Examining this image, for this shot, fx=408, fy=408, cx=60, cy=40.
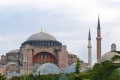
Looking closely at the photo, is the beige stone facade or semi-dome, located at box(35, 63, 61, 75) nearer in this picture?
semi-dome, located at box(35, 63, 61, 75)

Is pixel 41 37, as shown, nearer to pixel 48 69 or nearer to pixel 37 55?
pixel 37 55

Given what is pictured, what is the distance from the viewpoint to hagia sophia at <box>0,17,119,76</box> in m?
73.9

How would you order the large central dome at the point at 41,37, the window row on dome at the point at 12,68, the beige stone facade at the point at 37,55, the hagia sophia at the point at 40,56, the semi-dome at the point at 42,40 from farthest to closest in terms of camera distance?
1. the large central dome at the point at 41,37
2. the semi-dome at the point at 42,40
3. the window row on dome at the point at 12,68
4. the beige stone facade at the point at 37,55
5. the hagia sophia at the point at 40,56

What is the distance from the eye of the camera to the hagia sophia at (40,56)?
73.9m

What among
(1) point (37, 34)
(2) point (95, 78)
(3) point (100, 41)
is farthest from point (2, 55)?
(2) point (95, 78)

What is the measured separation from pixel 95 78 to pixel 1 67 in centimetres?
4171

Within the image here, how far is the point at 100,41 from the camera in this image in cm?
7250

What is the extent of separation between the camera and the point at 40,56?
251 feet

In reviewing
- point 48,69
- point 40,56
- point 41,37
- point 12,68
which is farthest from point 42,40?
point 48,69

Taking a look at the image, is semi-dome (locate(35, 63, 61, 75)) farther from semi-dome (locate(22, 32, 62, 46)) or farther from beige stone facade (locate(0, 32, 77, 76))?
semi-dome (locate(22, 32, 62, 46))

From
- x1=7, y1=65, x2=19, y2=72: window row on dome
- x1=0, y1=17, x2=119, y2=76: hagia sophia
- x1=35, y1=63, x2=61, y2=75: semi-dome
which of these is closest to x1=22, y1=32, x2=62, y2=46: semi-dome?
x1=0, y1=17, x2=119, y2=76: hagia sophia

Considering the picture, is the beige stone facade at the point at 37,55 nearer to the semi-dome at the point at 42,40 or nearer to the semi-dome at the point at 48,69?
the semi-dome at the point at 42,40

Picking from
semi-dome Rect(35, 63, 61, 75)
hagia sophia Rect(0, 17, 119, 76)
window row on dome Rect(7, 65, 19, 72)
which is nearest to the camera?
semi-dome Rect(35, 63, 61, 75)

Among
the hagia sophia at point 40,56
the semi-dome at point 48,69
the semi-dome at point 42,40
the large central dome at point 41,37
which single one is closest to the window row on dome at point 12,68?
the hagia sophia at point 40,56
